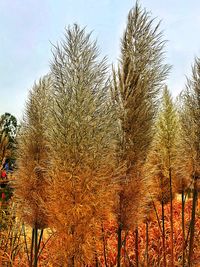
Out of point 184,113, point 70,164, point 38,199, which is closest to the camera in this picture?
point 70,164

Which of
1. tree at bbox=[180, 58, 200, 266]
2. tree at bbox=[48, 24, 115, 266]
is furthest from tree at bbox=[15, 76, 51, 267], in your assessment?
tree at bbox=[180, 58, 200, 266]

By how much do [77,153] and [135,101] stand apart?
0.93m

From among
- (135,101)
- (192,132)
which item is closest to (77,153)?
(135,101)

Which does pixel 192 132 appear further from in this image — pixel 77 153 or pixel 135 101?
pixel 77 153

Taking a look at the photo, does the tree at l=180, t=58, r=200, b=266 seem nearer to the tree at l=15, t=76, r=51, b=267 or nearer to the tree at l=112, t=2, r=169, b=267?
the tree at l=112, t=2, r=169, b=267

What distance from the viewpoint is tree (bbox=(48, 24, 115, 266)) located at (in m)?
3.76

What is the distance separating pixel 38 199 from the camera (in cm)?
460

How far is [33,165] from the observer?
4715 millimetres

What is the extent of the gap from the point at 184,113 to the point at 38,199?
6.18ft

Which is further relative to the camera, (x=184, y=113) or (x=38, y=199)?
(x=184, y=113)

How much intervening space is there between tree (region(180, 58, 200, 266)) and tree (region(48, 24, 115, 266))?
53.9 inches

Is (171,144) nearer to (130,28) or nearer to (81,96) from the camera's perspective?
(130,28)

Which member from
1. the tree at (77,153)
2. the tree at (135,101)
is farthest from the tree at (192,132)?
the tree at (77,153)

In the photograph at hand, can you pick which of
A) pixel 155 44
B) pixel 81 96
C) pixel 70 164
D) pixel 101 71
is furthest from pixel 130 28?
pixel 70 164
